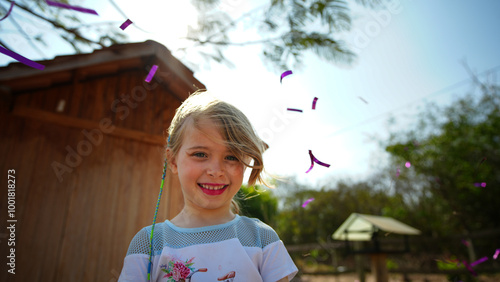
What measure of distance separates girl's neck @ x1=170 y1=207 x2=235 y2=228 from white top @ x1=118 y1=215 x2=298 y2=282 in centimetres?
4

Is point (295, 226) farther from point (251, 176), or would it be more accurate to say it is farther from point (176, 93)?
point (251, 176)

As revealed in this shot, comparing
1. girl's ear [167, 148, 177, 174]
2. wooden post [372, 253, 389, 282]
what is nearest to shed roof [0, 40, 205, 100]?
girl's ear [167, 148, 177, 174]

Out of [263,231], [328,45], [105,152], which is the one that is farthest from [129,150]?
[263,231]

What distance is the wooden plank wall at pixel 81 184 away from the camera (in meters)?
3.04

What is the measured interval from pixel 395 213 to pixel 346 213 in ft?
9.58

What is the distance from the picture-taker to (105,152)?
142 inches

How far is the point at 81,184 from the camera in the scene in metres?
3.38

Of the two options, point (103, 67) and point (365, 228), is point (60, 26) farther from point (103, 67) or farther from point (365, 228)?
point (365, 228)

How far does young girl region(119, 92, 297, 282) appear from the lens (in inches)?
Answer: 48.2

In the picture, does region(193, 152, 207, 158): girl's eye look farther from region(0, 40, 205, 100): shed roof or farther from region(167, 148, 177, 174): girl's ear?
region(0, 40, 205, 100): shed roof

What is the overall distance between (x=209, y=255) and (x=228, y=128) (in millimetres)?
530

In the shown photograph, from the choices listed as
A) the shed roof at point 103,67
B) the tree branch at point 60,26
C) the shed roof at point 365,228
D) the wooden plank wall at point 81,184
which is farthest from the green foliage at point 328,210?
the tree branch at point 60,26

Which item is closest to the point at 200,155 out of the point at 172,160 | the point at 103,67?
the point at 172,160

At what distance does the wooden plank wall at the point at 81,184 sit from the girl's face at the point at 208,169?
2465 millimetres
